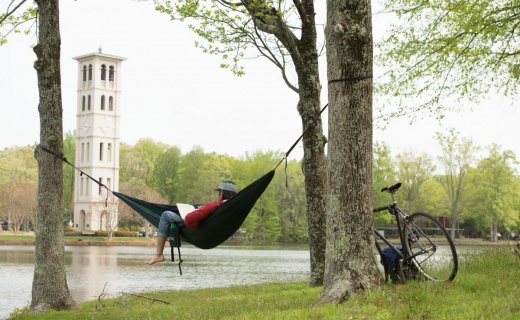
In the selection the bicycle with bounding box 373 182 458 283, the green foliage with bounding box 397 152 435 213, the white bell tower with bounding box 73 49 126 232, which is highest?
the white bell tower with bounding box 73 49 126 232

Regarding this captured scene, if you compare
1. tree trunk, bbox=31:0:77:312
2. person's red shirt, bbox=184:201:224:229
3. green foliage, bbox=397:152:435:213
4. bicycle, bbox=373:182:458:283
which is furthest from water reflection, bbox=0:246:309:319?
green foliage, bbox=397:152:435:213

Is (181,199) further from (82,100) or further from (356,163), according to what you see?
(356,163)

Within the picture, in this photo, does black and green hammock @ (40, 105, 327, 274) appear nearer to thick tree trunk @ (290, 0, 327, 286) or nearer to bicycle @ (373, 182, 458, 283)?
bicycle @ (373, 182, 458, 283)

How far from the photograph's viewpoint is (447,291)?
15.6 feet

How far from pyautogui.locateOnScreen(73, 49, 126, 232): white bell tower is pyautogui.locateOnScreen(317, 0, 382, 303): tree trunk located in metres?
60.9

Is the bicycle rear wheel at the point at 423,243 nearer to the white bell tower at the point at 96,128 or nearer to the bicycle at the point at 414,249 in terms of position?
the bicycle at the point at 414,249

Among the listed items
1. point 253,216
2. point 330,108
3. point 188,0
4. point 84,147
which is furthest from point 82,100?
point 330,108

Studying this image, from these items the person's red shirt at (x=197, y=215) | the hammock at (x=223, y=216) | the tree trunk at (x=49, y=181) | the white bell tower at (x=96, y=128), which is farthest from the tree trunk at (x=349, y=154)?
the white bell tower at (x=96, y=128)

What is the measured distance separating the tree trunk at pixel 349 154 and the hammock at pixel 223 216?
91 centimetres

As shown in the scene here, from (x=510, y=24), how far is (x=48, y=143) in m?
7.51

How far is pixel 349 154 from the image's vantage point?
511 centimetres

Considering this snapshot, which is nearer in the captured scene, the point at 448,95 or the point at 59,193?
the point at 59,193

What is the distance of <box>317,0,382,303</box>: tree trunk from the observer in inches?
196

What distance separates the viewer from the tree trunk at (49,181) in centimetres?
816
